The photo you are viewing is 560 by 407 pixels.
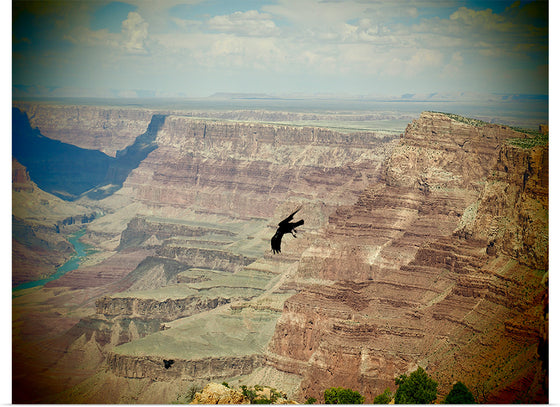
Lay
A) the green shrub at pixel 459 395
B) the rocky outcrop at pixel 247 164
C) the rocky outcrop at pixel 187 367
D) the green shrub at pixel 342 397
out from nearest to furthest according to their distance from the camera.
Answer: the green shrub at pixel 459 395
the green shrub at pixel 342 397
the rocky outcrop at pixel 187 367
the rocky outcrop at pixel 247 164

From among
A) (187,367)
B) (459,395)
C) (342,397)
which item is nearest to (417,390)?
(459,395)

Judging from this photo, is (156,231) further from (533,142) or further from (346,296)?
(533,142)

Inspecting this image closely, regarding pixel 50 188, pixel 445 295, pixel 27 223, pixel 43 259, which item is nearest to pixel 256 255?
pixel 43 259

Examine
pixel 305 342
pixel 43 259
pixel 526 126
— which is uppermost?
pixel 526 126

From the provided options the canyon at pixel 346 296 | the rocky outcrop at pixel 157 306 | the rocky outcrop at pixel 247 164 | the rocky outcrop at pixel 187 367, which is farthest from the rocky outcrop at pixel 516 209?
the rocky outcrop at pixel 247 164

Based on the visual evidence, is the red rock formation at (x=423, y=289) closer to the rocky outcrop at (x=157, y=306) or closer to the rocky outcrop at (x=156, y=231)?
the rocky outcrop at (x=157, y=306)

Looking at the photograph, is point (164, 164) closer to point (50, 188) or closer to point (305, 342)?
point (50, 188)
